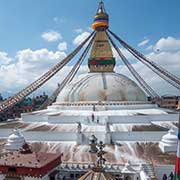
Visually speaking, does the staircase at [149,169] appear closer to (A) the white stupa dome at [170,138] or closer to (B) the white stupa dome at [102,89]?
(A) the white stupa dome at [170,138]

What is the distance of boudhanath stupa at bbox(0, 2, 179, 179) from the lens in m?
11.4

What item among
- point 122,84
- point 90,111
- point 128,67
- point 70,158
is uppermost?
point 128,67

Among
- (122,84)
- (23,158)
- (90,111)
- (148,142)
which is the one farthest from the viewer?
(122,84)

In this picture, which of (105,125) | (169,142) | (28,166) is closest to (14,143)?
(28,166)

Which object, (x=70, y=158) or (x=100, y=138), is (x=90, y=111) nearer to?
(x=100, y=138)

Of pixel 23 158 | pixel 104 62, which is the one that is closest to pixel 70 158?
pixel 23 158

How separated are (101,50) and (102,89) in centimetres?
516

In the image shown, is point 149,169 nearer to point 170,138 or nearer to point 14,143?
point 170,138

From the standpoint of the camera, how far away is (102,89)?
66.6 ft

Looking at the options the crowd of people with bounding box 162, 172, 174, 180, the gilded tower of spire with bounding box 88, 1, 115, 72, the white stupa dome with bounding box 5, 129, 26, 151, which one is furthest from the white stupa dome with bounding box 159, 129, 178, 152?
the gilded tower of spire with bounding box 88, 1, 115, 72

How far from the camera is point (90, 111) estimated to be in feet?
60.6

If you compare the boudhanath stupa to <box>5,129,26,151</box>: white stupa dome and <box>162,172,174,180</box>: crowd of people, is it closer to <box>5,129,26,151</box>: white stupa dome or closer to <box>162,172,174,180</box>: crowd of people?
<box>5,129,26,151</box>: white stupa dome

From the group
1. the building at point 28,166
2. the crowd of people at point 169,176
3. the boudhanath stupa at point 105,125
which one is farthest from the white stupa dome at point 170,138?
the building at point 28,166

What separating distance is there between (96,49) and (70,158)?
46.4 feet
